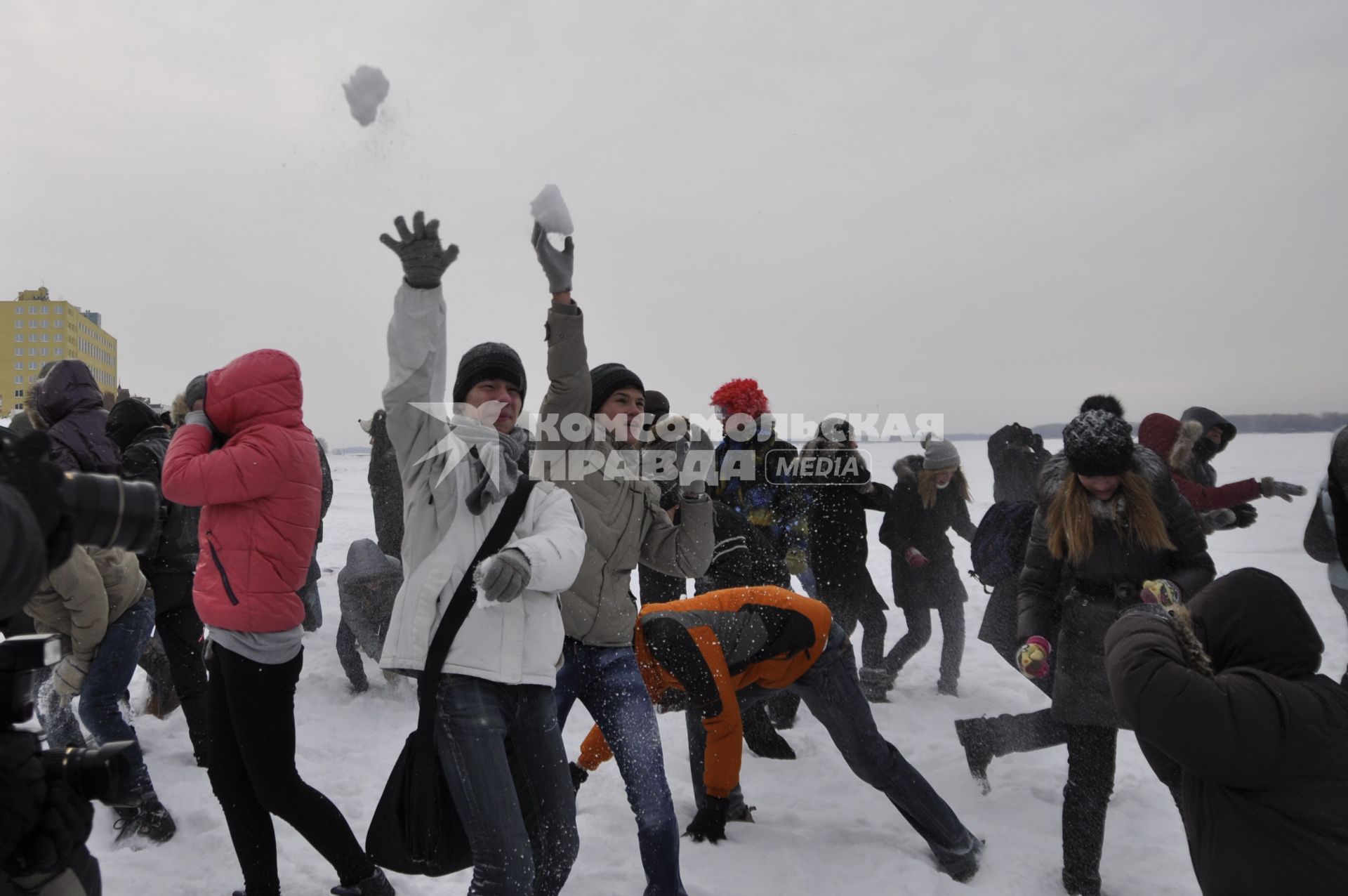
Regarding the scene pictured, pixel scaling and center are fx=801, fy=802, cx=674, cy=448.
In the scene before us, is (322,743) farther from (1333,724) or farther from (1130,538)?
(1333,724)

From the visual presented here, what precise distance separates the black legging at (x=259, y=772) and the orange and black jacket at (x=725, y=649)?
1.21 metres

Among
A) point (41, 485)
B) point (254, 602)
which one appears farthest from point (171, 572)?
point (41, 485)

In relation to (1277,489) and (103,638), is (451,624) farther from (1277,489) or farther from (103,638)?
(1277,489)

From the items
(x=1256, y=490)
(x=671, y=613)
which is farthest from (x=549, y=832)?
(x=1256, y=490)

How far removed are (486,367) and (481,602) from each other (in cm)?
75

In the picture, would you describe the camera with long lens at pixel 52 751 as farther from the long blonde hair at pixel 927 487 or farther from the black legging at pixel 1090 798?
the long blonde hair at pixel 927 487

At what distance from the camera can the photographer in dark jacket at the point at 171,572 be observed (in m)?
3.63

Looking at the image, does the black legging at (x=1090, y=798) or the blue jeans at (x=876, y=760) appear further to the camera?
the blue jeans at (x=876, y=760)

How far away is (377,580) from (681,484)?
2922mm

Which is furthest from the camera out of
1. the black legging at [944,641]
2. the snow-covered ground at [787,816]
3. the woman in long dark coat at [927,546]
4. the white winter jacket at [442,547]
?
the woman in long dark coat at [927,546]

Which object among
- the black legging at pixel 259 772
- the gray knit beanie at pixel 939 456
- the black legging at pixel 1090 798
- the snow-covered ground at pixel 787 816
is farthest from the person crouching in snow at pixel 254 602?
the gray knit beanie at pixel 939 456

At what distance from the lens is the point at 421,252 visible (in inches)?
89.2

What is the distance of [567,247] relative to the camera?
2732mm

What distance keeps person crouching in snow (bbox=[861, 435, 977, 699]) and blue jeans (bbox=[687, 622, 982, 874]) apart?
2.44m
